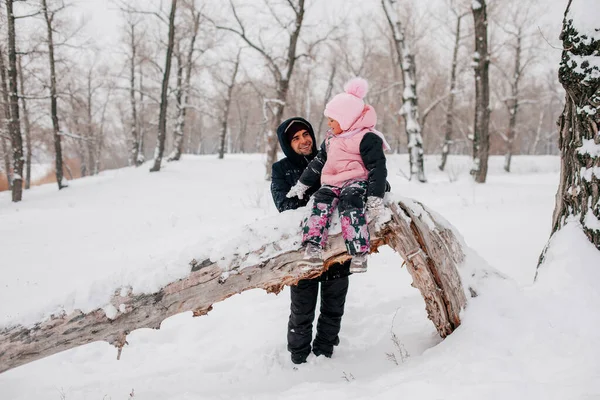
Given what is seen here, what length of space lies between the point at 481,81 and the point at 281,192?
9.67 metres

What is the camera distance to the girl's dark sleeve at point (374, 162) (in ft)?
7.72

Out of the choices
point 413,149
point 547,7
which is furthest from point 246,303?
point 547,7

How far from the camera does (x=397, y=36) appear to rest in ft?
37.2

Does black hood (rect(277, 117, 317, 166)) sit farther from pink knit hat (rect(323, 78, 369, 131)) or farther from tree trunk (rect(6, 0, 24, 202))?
tree trunk (rect(6, 0, 24, 202))

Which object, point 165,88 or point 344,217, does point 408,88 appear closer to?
point 344,217

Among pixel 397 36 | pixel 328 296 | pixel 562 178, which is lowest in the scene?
pixel 328 296

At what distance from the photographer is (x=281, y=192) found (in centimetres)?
296

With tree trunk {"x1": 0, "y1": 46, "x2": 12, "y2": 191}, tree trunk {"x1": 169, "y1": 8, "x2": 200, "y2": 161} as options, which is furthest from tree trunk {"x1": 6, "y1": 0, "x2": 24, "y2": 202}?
tree trunk {"x1": 169, "y1": 8, "x2": 200, "y2": 161}

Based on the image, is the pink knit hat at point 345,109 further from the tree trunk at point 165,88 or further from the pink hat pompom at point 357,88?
the tree trunk at point 165,88

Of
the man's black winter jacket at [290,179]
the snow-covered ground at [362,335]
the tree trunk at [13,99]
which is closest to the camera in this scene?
the snow-covered ground at [362,335]

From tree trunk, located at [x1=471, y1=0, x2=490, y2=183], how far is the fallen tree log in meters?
9.14

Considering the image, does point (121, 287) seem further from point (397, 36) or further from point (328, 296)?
point (397, 36)

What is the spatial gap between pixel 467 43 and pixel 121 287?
21020 mm

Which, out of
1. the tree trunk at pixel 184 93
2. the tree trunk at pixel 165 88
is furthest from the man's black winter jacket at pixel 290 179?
the tree trunk at pixel 184 93
